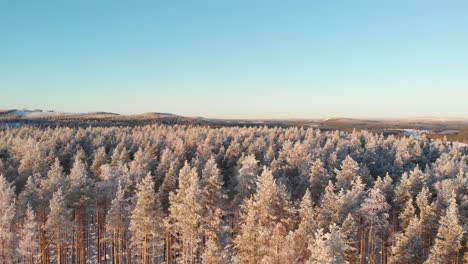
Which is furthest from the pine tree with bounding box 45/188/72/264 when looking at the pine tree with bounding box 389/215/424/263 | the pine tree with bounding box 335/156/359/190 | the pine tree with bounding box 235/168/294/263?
the pine tree with bounding box 335/156/359/190

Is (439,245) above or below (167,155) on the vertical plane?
below

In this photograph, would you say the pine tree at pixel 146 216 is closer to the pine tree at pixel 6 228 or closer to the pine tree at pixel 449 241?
the pine tree at pixel 6 228

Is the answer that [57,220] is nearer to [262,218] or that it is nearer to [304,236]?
[262,218]

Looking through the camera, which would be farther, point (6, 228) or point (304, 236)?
point (6, 228)

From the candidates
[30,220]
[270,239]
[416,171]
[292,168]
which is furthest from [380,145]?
[30,220]

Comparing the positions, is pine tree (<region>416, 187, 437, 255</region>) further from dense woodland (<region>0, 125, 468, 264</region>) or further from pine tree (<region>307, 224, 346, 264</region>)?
pine tree (<region>307, 224, 346, 264</region>)

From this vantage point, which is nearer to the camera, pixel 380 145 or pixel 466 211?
pixel 466 211

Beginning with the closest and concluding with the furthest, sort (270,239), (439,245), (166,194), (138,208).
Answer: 1. (270,239)
2. (439,245)
3. (138,208)
4. (166,194)

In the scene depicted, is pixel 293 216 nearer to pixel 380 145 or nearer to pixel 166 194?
pixel 166 194

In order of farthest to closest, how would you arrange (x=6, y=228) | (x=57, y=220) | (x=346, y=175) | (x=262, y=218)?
1. (x=346, y=175)
2. (x=57, y=220)
3. (x=6, y=228)
4. (x=262, y=218)

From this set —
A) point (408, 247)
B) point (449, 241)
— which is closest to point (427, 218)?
point (408, 247)

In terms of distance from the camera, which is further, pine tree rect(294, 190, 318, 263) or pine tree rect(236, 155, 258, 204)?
pine tree rect(236, 155, 258, 204)
